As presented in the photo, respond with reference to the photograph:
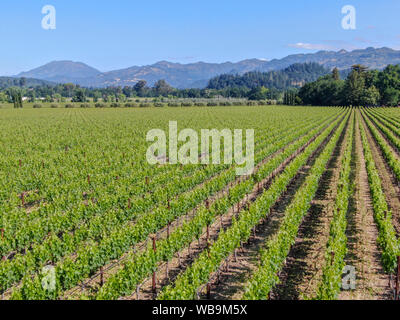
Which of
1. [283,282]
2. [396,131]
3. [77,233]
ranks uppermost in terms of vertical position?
[396,131]

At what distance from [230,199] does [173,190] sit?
364cm

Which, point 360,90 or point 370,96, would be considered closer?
point 370,96

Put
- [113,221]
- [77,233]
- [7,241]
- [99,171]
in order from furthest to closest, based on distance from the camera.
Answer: [99,171], [113,221], [77,233], [7,241]

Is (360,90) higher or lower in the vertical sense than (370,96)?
higher

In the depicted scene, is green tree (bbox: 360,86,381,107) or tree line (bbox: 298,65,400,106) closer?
green tree (bbox: 360,86,381,107)

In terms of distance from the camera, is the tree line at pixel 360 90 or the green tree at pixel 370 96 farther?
the tree line at pixel 360 90

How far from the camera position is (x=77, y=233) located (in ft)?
47.5

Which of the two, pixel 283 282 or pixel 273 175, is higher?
pixel 273 175

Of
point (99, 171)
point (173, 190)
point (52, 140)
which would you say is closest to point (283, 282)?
point (173, 190)

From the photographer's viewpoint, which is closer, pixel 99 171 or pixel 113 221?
pixel 113 221
